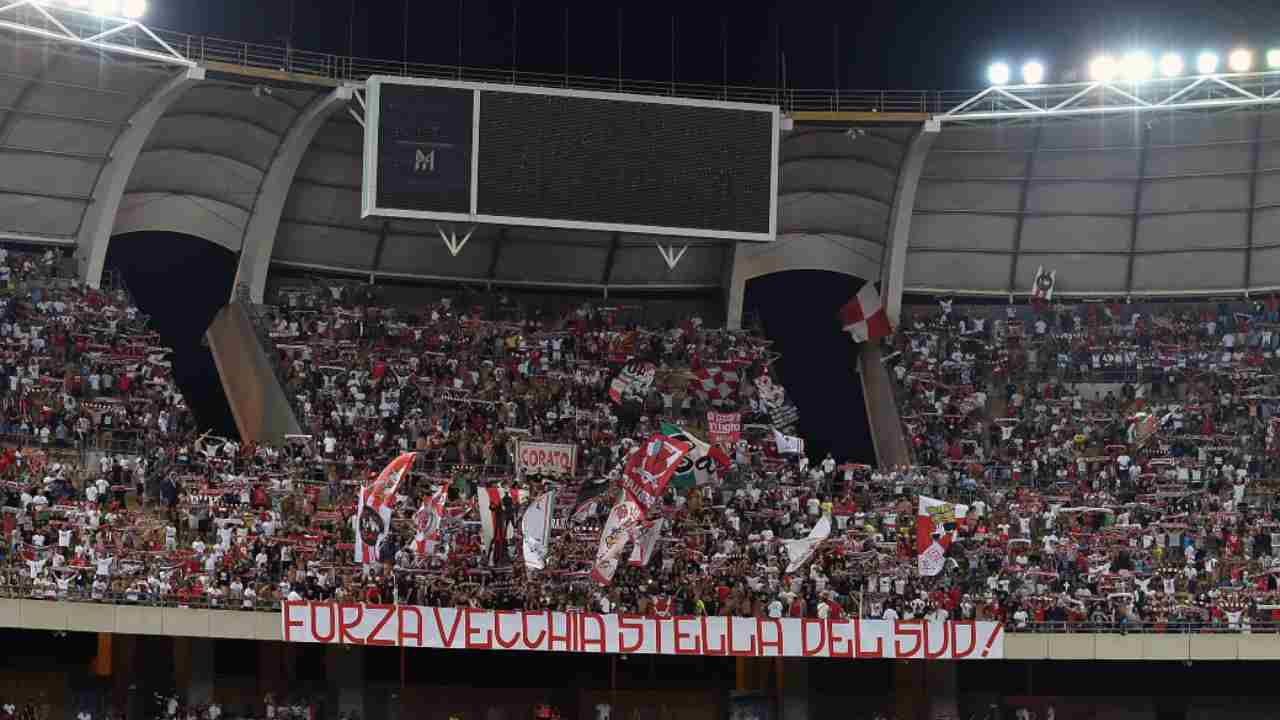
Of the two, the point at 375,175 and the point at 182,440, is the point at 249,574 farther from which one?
the point at 375,175

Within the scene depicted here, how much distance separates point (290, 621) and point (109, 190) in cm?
1504

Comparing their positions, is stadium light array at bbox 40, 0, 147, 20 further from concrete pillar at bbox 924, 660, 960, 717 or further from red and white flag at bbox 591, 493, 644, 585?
concrete pillar at bbox 924, 660, 960, 717

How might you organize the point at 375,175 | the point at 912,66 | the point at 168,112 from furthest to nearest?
the point at 912,66 < the point at 168,112 < the point at 375,175

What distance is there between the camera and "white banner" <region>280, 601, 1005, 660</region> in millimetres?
43031

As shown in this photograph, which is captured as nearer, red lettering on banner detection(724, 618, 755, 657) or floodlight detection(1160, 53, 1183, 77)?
red lettering on banner detection(724, 618, 755, 657)

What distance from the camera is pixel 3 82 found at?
5022 centimetres

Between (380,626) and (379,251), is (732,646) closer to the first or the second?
(380,626)

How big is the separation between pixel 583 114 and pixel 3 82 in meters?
14.1

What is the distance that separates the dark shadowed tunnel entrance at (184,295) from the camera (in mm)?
52875

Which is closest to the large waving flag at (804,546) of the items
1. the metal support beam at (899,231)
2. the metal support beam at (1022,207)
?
the metal support beam at (899,231)

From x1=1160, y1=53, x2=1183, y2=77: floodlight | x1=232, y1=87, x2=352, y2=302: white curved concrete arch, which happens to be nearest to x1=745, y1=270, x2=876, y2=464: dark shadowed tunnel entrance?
x1=1160, y1=53, x2=1183, y2=77: floodlight

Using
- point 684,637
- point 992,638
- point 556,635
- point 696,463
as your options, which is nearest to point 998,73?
point 696,463

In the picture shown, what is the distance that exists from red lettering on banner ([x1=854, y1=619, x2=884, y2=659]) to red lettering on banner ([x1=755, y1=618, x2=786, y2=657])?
1553 millimetres

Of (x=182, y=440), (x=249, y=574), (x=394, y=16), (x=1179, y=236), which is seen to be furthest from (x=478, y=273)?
(x=1179, y=236)
